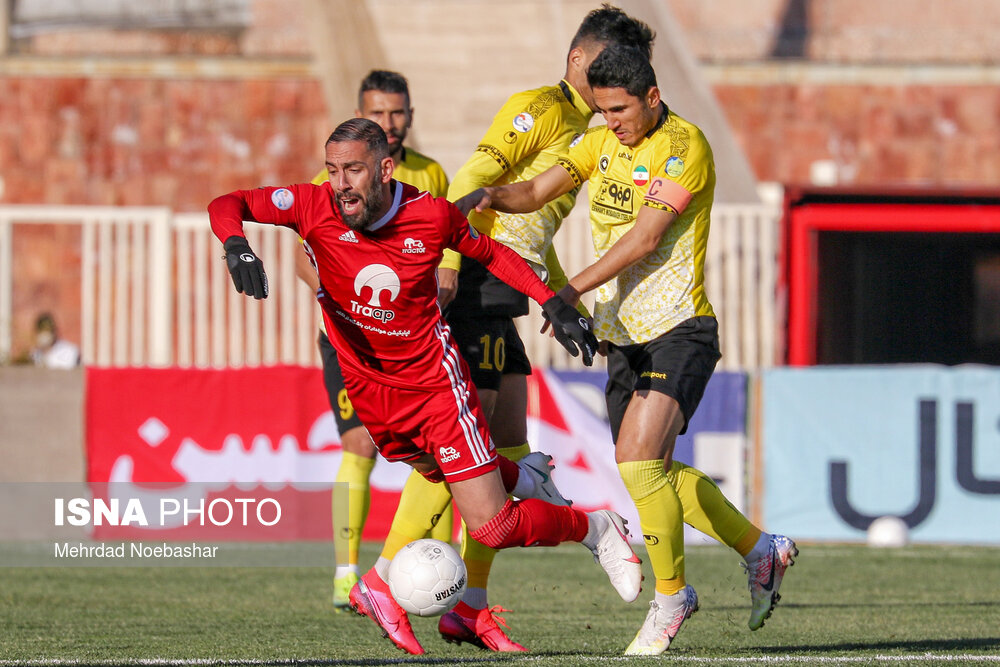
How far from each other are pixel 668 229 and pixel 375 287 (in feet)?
3.90

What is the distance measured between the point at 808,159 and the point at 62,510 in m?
12.8

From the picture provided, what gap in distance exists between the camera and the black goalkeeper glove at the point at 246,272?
529 cm

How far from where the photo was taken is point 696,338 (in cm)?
619

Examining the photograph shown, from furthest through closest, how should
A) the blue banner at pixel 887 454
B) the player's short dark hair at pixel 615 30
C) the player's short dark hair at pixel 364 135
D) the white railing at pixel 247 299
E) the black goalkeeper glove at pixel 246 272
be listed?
the white railing at pixel 247 299 < the blue banner at pixel 887 454 < the player's short dark hair at pixel 615 30 < the player's short dark hair at pixel 364 135 < the black goalkeeper glove at pixel 246 272

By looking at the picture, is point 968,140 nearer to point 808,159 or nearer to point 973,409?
point 808,159

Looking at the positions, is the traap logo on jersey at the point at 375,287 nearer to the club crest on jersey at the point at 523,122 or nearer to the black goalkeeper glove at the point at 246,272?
the black goalkeeper glove at the point at 246,272

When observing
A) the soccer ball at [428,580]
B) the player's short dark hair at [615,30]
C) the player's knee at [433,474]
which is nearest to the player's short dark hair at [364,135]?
A: the player's short dark hair at [615,30]

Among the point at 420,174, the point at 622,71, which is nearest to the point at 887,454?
the point at 420,174

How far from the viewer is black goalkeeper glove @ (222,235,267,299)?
529cm

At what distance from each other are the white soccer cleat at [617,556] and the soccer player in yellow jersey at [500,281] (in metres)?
0.37

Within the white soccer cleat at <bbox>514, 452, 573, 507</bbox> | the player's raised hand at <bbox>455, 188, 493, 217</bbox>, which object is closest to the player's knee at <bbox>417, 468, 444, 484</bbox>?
the white soccer cleat at <bbox>514, 452, 573, 507</bbox>

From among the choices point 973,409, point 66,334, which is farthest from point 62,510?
point 66,334

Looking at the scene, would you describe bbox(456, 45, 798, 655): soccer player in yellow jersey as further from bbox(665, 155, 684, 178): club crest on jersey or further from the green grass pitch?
the green grass pitch

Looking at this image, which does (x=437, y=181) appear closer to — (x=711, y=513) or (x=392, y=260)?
(x=392, y=260)
